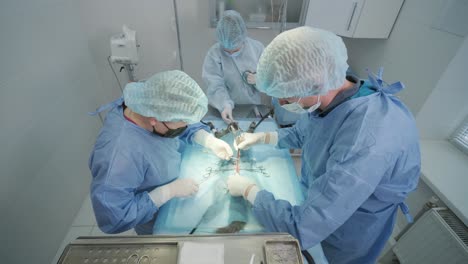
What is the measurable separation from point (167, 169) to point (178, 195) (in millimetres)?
158

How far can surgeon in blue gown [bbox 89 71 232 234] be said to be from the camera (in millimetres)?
981

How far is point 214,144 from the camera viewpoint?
1.49 metres

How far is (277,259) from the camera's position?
0.64 metres

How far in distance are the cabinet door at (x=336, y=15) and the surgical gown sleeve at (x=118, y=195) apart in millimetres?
2105

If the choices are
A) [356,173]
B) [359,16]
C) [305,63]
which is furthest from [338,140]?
[359,16]

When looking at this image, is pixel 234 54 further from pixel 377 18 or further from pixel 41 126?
pixel 41 126

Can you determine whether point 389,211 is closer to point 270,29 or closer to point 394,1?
point 394,1

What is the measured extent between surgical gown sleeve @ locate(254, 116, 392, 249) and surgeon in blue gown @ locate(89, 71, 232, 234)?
583mm

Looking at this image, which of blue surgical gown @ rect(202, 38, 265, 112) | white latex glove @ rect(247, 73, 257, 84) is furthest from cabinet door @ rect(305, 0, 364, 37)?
white latex glove @ rect(247, 73, 257, 84)

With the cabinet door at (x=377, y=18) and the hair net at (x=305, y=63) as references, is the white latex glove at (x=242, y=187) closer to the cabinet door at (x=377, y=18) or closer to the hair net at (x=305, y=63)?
the hair net at (x=305, y=63)

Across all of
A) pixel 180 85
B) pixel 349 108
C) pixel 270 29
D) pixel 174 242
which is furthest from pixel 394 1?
pixel 174 242

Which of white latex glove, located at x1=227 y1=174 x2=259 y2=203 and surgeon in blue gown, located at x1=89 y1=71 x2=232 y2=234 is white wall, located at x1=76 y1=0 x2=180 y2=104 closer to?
surgeon in blue gown, located at x1=89 y1=71 x2=232 y2=234

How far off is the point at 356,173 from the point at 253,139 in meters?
0.76

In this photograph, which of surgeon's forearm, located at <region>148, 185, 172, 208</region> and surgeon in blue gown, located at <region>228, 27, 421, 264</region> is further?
surgeon's forearm, located at <region>148, 185, 172, 208</region>
